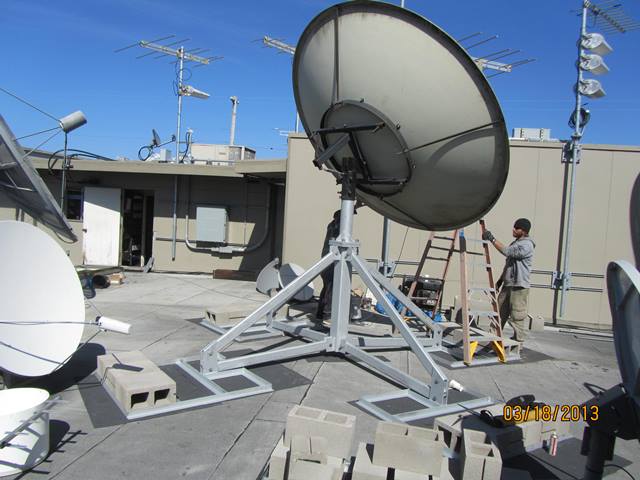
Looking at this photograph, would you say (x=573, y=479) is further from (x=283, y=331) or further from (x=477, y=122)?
(x=283, y=331)

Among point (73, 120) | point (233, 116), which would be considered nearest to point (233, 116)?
point (233, 116)

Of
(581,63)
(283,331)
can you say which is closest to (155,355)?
(283,331)

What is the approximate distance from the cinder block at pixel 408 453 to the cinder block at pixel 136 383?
205 centimetres

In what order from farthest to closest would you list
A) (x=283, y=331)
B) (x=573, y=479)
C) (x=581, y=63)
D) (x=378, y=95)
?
1. (x=581, y=63)
2. (x=283, y=331)
3. (x=378, y=95)
4. (x=573, y=479)

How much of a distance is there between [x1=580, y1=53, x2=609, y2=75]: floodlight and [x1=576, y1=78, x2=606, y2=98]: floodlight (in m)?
0.24

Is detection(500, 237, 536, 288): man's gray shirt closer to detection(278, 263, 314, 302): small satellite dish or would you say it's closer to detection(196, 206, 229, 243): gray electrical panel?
detection(278, 263, 314, 302): small satellite dish

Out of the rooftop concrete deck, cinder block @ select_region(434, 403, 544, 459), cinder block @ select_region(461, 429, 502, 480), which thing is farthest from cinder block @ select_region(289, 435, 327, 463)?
cinder block @ select_region(434, 403, 544, 459)

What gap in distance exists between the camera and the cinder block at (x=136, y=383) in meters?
4.05

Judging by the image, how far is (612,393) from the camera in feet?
7.88

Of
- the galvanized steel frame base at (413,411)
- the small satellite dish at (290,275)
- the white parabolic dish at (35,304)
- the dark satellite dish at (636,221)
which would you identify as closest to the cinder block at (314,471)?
the galvanized steel frame base at (413,411)

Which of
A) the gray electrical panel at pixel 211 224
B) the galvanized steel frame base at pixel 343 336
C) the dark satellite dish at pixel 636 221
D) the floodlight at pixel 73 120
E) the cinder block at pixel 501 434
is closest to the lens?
the dark satellite dish at pixel 636 221

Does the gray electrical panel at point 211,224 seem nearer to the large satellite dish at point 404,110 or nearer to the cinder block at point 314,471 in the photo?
the large satellite dish at point 404,110

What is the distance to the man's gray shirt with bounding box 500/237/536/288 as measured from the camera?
6867mm

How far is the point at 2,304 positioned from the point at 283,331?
12.7 feet
